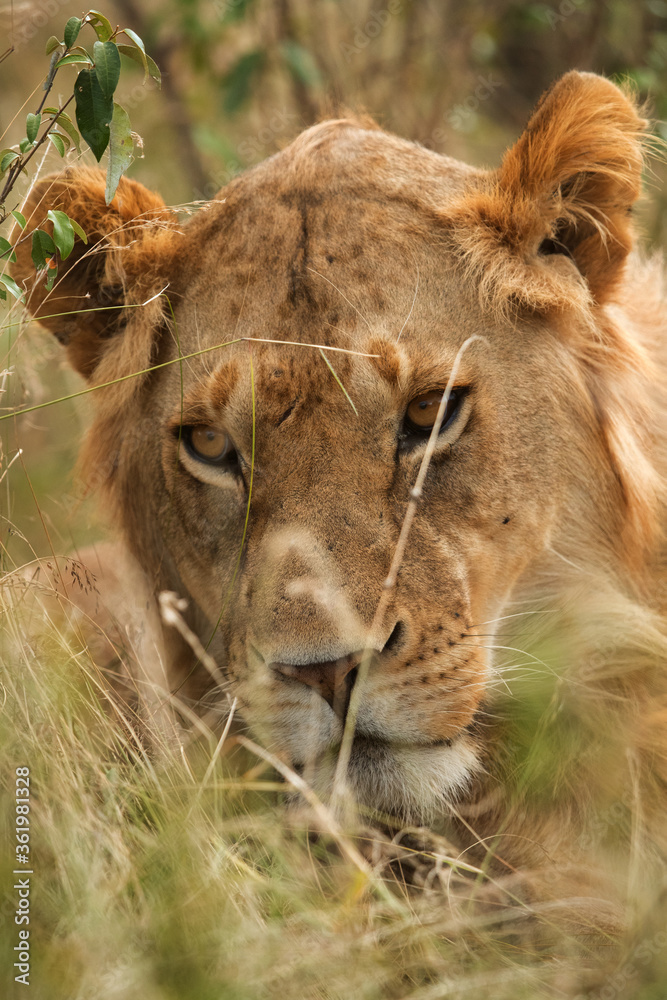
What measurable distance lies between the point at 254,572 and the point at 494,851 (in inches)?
39.5

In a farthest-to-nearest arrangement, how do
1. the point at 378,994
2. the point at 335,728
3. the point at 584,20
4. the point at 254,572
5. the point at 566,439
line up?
1. the point at 584,20
2. the point at 566,439
3. the point at 254,572
4. the point at 335,728
5. the point at 378,994

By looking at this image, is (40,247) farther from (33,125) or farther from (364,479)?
(364,479)

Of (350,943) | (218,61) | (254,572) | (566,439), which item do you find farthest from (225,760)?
(218,61)

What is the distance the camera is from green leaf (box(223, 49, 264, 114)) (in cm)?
574

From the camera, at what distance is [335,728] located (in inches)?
95.7

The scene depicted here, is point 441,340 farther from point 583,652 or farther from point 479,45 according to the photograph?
point 479,45
